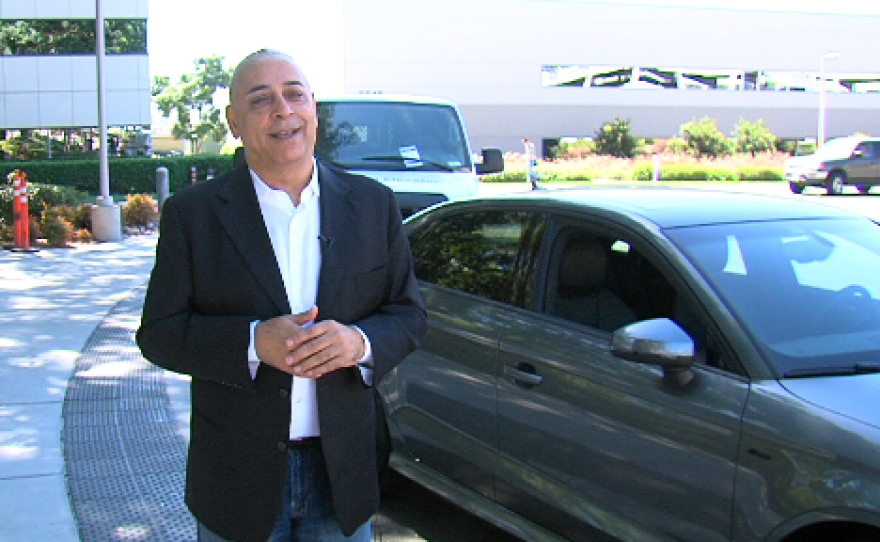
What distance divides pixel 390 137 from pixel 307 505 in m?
7.41

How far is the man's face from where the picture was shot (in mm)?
2273

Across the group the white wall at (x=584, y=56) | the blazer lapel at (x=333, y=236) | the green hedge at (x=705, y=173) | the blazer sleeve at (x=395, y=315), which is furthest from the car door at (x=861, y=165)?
the white wall at (x=584, y=56)

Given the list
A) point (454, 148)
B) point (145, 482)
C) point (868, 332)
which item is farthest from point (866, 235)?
point (454, 148)

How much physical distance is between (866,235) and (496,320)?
158cm

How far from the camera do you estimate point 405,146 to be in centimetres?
947

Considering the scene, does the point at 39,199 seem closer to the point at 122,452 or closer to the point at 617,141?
the point at 122,452

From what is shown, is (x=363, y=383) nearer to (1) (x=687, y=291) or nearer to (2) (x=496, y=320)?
(1) (x=687, y=291)

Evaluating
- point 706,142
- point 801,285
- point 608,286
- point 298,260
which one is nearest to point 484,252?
point 608,286

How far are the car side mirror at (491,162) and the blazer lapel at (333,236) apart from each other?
292 inches

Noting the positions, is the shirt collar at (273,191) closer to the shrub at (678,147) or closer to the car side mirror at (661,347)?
the car side mirror at (661,347)

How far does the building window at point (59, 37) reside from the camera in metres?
32.1

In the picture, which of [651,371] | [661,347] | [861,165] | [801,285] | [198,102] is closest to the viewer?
[661,347]

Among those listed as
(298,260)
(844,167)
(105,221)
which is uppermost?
(298,260)

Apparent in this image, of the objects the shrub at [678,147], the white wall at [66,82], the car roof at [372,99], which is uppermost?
the white wall at [66,82]
